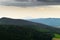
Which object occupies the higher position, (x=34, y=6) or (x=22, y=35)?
(x=34, y=6)

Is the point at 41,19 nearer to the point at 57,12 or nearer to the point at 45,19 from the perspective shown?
the point at 45,19

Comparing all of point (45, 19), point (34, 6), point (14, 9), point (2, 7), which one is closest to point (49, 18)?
point (45, 19)

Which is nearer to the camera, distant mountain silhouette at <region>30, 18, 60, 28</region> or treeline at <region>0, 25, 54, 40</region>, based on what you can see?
treeline at <region>0, 25, 54, 40</region>

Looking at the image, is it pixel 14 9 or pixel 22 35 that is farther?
pixel 14 9

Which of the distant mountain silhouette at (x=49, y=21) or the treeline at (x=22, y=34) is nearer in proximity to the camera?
the treeline at (x=22, y=34)

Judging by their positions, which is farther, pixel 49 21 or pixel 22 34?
pixel 49 21

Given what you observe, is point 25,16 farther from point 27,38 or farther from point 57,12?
point 27,38
